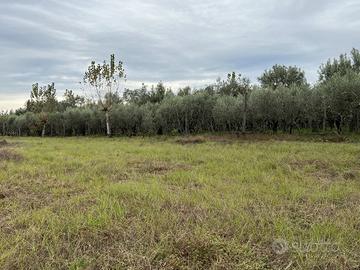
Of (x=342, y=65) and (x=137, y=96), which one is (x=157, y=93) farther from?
(x=342, y=65)

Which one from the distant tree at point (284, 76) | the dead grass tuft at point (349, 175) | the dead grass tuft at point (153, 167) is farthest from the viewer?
the distant tree at point (284, 76)

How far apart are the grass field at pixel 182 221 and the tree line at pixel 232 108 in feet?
89.2

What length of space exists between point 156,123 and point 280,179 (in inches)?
1792

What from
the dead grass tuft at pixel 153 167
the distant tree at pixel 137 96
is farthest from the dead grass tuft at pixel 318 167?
the distant tree at pixel 137 96

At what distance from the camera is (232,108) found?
45.5 meters

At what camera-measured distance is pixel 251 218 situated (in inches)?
257

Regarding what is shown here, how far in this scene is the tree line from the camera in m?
37.8

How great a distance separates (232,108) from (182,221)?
131 ft

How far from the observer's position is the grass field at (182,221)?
4969 mm

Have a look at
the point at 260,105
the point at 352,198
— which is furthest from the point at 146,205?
the point at 260,105

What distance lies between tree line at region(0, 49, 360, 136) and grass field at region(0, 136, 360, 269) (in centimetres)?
2719

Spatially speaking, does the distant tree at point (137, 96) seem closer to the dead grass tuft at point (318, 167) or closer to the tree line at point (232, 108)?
the tree line at point (232, 108)

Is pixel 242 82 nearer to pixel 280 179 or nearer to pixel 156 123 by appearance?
pixel 156 123

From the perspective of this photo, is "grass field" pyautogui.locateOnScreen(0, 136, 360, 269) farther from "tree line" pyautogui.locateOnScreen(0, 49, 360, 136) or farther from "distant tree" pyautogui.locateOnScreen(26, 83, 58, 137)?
"distant tree" pyautogui.locateOnScreen(26, 83, 58, 137)
